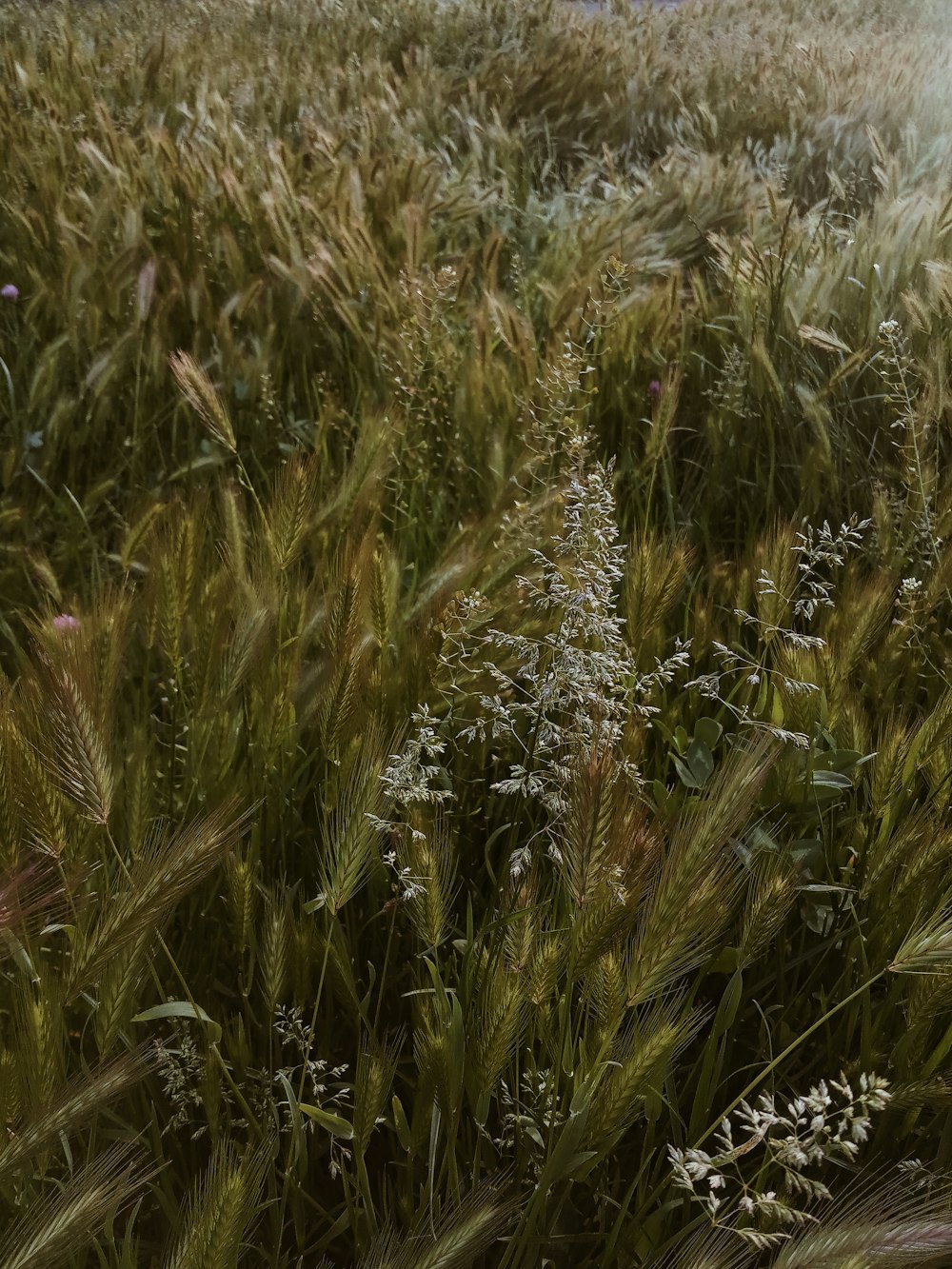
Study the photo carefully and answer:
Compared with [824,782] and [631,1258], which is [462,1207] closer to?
[631,1258]

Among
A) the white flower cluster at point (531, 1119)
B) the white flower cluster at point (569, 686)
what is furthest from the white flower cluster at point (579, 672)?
the white flower cluster at point (531, 1119)

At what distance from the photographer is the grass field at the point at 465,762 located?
18.7 inches

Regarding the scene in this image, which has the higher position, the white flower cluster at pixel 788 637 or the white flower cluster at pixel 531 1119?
the white flower cluster at pixel 788 637

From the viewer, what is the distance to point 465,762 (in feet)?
2.46

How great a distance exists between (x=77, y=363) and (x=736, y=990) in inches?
47.3

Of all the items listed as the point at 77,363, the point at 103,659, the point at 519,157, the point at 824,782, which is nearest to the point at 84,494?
the point at 77,363

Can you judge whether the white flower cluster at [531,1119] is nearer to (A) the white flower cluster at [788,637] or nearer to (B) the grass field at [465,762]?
(B) the grass field at [465,762]

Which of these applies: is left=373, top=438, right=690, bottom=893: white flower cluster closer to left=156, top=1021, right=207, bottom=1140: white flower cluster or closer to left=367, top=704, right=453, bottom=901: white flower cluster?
left=367, top=704, right=453, bottom=901: white flower cluster

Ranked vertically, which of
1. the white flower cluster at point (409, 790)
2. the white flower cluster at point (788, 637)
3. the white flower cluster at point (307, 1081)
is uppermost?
the white flower cluster at point (788, 637)

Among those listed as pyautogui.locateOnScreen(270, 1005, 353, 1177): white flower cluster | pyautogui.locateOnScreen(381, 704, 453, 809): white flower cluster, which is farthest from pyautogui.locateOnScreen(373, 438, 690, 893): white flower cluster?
pyautogui.locateOnScreen(270, 1005, 353, 1177): white flower cluster

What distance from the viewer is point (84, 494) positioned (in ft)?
4.18

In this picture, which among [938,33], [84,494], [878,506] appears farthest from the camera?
[938,33]

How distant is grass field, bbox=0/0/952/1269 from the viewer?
474 millimetres

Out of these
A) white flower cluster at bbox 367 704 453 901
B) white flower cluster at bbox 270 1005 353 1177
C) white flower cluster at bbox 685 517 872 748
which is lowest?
white flower cluster at bbox 270 1005 353 1177
